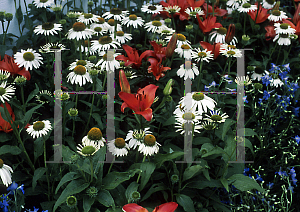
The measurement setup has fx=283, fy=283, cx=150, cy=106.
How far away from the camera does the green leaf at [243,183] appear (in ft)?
2.95

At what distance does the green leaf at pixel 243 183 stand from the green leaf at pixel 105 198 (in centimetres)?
40

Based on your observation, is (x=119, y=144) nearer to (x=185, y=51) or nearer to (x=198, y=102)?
(x=198, y=102)

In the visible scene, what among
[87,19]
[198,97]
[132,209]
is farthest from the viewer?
[87,19]

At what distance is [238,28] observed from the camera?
176 centimetres

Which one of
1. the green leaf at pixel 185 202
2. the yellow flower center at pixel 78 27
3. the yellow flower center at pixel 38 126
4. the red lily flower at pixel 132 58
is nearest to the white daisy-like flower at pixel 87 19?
the yellow flower center at pixel 78 27

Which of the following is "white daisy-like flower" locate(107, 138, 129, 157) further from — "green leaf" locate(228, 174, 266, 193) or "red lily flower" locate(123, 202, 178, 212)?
"green leaf" locate(228, 174, 266, 193)

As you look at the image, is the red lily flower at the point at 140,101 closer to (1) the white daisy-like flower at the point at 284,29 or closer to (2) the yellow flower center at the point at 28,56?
(2) the yellow flower center at the point at 28,56

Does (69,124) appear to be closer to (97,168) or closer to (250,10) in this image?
(97,168)

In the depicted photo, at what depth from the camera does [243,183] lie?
36.5 inches

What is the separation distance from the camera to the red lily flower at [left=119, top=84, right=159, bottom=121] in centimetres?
85

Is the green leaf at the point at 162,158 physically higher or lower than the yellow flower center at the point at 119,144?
lower

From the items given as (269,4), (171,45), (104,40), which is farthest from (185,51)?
(269,4)

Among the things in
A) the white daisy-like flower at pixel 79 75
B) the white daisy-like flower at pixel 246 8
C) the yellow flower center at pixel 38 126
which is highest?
the white daisy-like flower at pixel 246 8

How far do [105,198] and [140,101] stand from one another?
0.31 m
